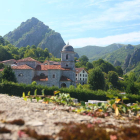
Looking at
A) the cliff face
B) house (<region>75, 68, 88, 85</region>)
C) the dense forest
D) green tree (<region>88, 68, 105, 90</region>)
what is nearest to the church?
green tree (<region>88, 68, 105, 90</region>)

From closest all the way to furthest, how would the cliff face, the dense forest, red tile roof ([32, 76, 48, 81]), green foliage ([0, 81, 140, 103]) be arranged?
green foliage ([0, 81, 140, 103])
red tile roof ([32, 76, 48, 81])
the dense forest
the cliff face

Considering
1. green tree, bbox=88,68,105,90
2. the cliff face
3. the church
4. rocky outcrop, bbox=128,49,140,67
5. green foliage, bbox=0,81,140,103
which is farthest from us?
rocky outcrop, bbox=128,49,140,67

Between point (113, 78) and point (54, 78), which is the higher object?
point (54, 78)

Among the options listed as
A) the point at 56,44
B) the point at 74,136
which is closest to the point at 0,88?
the point at 74,136

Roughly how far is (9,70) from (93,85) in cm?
2165

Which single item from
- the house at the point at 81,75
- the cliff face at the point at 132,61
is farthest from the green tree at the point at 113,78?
the cliff face at the point at 132,61

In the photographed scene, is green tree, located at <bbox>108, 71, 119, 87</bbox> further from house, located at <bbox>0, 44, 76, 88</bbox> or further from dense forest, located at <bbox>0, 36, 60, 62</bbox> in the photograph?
house, located at <bbox>0, 44, 76, 88</bbox>

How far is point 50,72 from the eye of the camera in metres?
45.7

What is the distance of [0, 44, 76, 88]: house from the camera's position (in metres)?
45.5

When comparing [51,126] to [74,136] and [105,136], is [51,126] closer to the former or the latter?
[74,136]

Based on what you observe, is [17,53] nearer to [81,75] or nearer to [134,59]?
[81,75]

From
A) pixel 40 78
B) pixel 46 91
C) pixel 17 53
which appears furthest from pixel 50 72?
pixel 17 53

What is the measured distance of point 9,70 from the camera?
42.1m

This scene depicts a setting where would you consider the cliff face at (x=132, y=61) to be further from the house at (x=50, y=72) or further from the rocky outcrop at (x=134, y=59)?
the house at (x=50, y=72)
